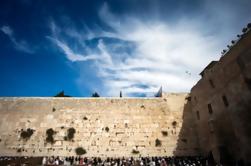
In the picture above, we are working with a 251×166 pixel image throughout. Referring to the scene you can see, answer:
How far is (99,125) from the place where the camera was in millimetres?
20328

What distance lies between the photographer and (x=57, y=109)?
2089 cm

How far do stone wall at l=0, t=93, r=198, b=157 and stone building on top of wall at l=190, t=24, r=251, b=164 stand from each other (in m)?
2.70

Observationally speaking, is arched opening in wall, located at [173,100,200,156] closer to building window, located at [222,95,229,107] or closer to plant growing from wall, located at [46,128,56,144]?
building window, located at [222,95,229,107]

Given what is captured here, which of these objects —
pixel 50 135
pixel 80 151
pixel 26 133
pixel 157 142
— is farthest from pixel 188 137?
pixel 26 133

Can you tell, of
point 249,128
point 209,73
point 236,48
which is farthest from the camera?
point 209,73

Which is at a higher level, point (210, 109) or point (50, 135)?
point (210, 109)

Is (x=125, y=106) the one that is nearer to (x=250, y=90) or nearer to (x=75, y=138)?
(x=75, y=138)

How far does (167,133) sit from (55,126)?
10.6 m

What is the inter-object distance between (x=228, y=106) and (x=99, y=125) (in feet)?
37.2

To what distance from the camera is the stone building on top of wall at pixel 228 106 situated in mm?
13724

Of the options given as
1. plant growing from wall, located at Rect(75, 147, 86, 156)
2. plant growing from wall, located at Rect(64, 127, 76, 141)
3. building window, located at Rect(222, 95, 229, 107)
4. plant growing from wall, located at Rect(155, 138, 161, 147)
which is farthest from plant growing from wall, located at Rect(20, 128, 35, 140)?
building window, located at Rect(222, 95, 229, 107)

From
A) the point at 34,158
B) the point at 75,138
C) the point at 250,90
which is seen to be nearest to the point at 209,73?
the point at 250,90

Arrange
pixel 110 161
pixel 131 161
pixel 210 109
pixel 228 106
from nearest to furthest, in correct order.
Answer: pixel 228 106 → pixel 131 161 → pixel 110 161 → pixel 210 109

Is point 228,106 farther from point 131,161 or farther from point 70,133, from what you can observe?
point 70,133
